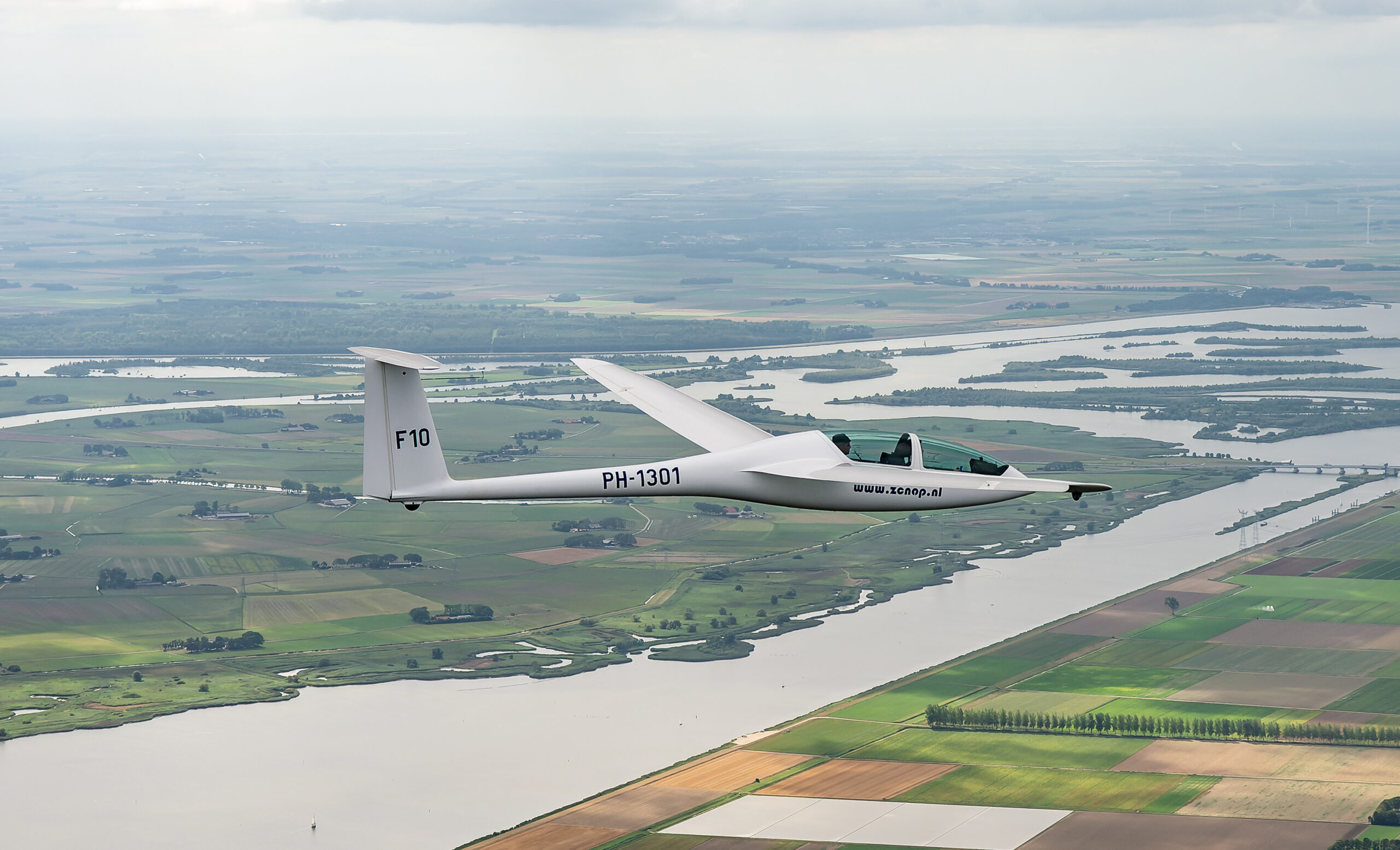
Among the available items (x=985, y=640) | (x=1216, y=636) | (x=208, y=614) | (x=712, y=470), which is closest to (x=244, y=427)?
(x=208, y=614)

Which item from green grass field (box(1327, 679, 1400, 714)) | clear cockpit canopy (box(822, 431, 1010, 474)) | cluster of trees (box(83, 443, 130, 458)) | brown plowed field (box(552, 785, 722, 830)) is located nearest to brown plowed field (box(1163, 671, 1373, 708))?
green grass field (box(1327, 679, 1400, 714))

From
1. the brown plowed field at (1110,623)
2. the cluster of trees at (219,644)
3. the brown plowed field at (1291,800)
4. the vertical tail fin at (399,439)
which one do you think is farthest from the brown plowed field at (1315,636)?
the vertical tail fin at (399,439)

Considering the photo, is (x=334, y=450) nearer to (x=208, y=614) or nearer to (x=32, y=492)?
(x=32, y=492)

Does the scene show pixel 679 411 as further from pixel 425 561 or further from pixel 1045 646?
pixel 425 561

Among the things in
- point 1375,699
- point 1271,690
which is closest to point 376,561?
point 1271,690

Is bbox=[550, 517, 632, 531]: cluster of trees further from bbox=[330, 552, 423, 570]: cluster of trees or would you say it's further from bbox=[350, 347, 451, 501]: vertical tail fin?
bbox=[350, 347, 451, 501]: vertical tail fin

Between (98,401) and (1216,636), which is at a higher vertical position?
(98,401)
